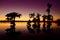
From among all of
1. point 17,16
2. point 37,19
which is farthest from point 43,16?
point 17,16

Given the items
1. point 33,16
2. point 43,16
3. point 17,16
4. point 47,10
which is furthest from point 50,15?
point 17,16

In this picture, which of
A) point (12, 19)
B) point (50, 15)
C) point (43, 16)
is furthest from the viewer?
point (43, 16)

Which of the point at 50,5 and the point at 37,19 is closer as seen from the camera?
the point at 50,5

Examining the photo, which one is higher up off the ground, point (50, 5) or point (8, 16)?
point (50, 5)

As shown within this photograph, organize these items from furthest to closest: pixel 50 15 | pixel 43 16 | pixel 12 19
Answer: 1. pixel 43 16
2. pixel 50 15
3. pixel 12 19

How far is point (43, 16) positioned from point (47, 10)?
7.20 m

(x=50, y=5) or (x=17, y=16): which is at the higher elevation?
(x=50, y=5)

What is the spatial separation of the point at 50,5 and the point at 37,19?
13195mm

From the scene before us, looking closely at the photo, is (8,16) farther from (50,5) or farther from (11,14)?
(50,5)

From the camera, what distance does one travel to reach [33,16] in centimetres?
8575

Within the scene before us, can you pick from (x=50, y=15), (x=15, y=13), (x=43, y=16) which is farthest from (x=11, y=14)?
(x=43, y=16)

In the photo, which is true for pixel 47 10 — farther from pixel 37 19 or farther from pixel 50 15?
pixel 37 19

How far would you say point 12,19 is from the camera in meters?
56.5

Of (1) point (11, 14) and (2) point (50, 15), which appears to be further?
(2) point (50, 15)
